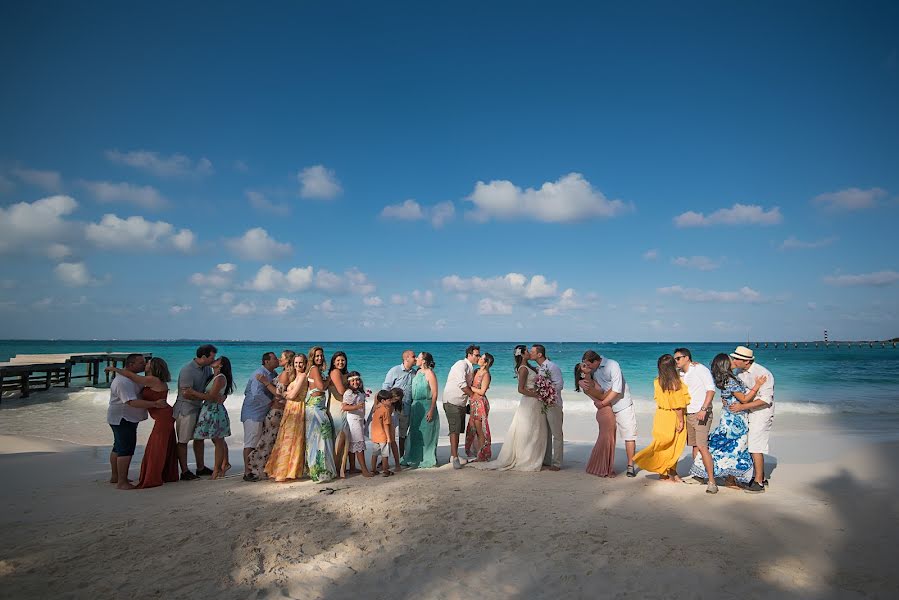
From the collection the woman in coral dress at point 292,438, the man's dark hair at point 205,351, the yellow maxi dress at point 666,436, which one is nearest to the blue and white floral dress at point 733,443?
the yellow maxi dress at point 666,436

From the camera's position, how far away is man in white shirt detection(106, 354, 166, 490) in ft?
20.4

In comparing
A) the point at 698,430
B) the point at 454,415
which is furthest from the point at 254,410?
the point at 698,430

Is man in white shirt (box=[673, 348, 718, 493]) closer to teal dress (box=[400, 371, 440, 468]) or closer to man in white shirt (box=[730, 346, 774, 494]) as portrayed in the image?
man in white shirt (box=[730, 346, 774, 494])

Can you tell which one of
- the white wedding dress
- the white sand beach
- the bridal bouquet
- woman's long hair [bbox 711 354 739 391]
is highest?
woman's long hair [bbox 711 354 739 391]

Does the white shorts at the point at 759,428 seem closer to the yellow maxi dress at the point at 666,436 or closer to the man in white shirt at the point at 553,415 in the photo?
the yellow maxi dress at the point at 666,436

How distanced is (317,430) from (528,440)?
10.3 feet

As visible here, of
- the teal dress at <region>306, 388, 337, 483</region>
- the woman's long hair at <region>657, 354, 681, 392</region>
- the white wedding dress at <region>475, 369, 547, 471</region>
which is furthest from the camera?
the white wedding dress at <region>475, 369, 547, 471</region>

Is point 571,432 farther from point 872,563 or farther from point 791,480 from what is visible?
point 872,563

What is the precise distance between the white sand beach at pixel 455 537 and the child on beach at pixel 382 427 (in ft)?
1.29

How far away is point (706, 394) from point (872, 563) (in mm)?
2430

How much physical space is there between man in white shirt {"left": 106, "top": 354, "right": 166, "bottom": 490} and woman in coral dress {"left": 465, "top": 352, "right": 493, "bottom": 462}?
442 centimetres

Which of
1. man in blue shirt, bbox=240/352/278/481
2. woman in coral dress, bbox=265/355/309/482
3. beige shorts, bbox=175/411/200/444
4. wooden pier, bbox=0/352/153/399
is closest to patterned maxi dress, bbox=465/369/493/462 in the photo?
woman in coral dress, bbox=265/355/309/482

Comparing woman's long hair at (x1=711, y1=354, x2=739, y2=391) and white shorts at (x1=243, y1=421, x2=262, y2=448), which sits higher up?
woman's long hair at (x1=711, y1=354, x2=739, y2=391)

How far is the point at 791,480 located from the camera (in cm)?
685
